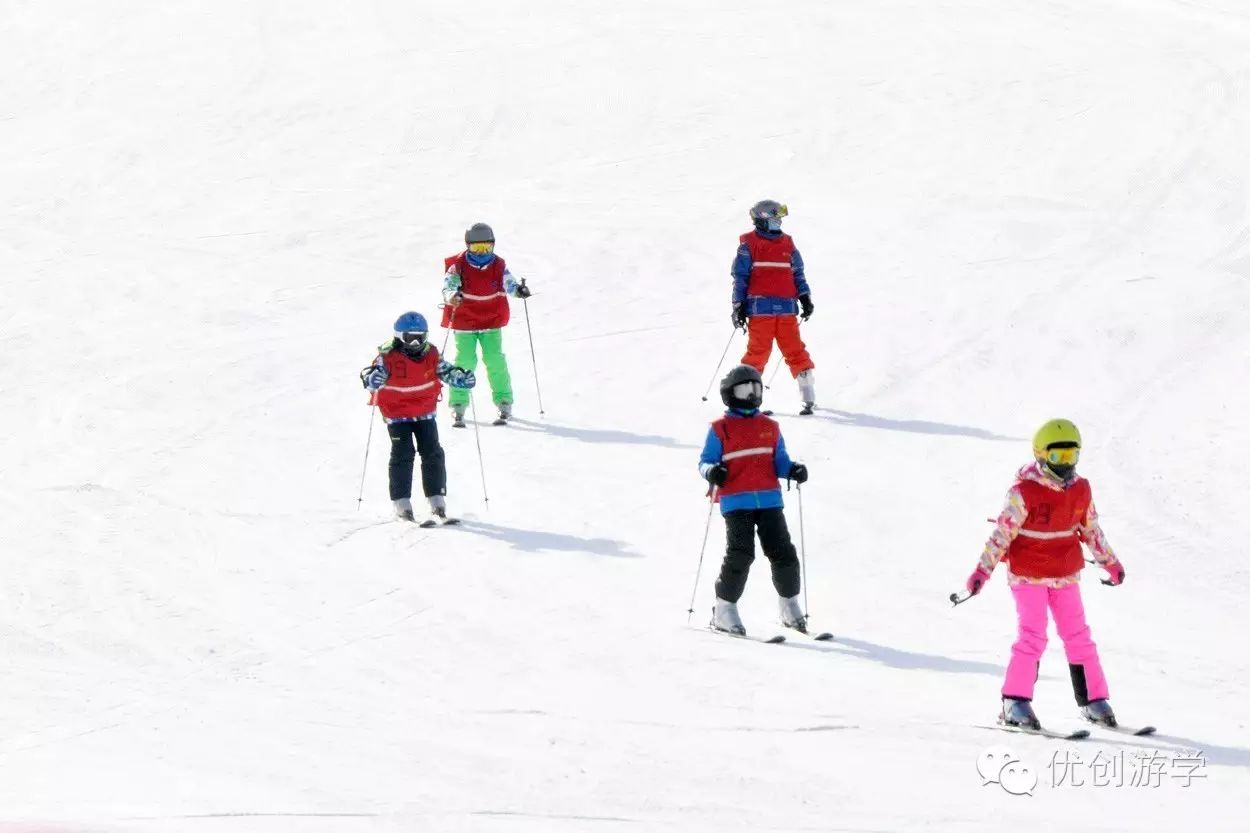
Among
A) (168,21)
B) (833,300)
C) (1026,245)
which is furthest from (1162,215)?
(168,21)

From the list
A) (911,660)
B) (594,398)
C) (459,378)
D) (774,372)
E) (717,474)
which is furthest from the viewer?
(774,372)

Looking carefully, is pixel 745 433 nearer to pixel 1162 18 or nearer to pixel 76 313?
pixel 76 313

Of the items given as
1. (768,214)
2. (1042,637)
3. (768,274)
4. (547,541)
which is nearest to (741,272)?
(768,274)

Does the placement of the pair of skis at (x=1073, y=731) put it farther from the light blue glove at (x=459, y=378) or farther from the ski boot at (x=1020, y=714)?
the light blue glove at (x=459, y=378)

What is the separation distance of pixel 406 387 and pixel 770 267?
131 inches

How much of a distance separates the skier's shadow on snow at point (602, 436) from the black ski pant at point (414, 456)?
2.16 metres

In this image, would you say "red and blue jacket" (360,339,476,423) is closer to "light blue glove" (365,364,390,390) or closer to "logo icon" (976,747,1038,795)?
"light blue glove" (365,364,390,390)

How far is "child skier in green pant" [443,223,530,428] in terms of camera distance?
47.5 feet

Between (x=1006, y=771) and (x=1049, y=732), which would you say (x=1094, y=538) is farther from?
(x=1006, y=771)

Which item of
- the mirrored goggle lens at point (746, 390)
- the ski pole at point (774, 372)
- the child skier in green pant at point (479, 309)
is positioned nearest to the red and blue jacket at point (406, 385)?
the child skier in green pant at point (479, 309)

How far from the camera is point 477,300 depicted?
47.9 ft

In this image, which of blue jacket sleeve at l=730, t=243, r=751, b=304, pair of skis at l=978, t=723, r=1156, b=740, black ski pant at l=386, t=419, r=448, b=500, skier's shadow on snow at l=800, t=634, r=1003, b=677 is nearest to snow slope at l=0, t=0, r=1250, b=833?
skier's shadow on snow at l=800, t=634, r=1003, b=677

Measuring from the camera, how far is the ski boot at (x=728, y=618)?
10.2 m

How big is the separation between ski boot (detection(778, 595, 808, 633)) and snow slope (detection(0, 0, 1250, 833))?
318mm
